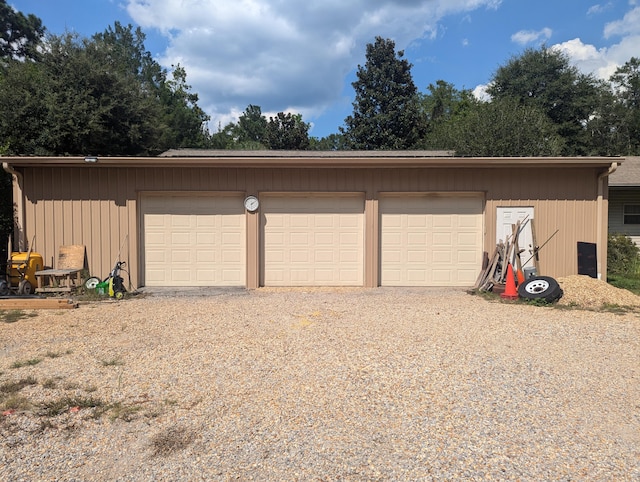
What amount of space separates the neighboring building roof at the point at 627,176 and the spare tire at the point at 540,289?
721 centimetres

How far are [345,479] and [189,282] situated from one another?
7.65 metres

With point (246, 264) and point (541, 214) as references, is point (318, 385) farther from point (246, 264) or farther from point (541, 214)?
point (541, 214)

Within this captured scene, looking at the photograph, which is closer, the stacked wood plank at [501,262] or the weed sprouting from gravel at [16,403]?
the weed sprouting from gravel at [16,403]

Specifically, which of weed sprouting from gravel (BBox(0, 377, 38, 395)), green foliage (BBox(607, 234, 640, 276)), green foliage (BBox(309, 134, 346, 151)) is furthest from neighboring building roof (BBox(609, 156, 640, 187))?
green foliage (BBox(309, 134, 346, 151))

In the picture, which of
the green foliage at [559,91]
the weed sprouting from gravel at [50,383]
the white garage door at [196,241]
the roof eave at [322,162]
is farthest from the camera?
the green foliage at [559,91]

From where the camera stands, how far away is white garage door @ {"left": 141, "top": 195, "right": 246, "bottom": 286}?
9.47 meters

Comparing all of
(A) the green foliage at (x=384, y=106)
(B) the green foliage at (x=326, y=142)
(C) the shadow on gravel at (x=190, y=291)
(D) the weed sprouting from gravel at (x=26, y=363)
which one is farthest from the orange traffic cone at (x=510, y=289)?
(B) the green foliage at (x=326, y=142)

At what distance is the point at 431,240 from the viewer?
31.2ft

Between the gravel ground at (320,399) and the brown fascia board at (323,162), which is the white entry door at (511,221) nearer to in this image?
the brown fascia board at (323,162)

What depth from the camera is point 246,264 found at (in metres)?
9.38

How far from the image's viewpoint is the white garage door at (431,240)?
9484 millimetres

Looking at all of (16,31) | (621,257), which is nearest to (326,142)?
(16,31)

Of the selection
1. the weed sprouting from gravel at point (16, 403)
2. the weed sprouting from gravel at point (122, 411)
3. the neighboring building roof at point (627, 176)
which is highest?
the neighboring building roof at point (627, 176)

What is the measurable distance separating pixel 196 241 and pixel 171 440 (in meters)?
6.98
